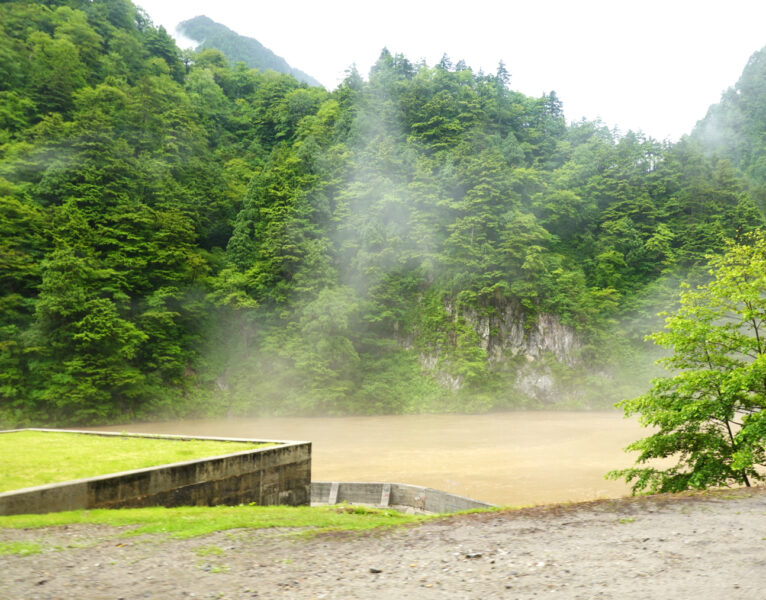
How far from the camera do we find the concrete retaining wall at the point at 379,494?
13.7 meters

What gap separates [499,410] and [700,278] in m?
23.5

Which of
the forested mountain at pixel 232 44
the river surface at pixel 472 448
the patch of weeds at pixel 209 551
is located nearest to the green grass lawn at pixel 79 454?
the patch of weeds at pixel 209 551

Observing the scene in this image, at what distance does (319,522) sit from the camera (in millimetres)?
6543

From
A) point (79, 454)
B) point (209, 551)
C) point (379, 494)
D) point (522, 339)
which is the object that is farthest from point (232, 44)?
point (209, 551)

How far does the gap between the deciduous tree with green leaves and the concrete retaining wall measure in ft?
17.9

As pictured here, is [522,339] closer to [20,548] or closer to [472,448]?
[472,448]

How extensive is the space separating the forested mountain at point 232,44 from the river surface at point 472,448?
126 metres

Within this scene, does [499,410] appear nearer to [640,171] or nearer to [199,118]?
[640,171]

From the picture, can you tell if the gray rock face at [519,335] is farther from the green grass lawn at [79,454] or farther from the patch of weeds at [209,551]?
the patch of weeds at [209,551]

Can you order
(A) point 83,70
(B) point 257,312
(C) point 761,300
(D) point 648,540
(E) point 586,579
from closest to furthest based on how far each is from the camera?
(E) point 586,579 < (D) point 648,540 < (C) point 761,300 < (B) point 257,312 < (A) point 83,70

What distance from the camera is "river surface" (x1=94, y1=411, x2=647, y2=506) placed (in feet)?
56.8

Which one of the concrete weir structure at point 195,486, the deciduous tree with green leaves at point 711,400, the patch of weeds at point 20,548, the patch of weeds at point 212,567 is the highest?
the deciduous tree with green leaves at point 711,400

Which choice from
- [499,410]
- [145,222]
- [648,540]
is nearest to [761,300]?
[648,540]

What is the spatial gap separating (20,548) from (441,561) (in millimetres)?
4307
